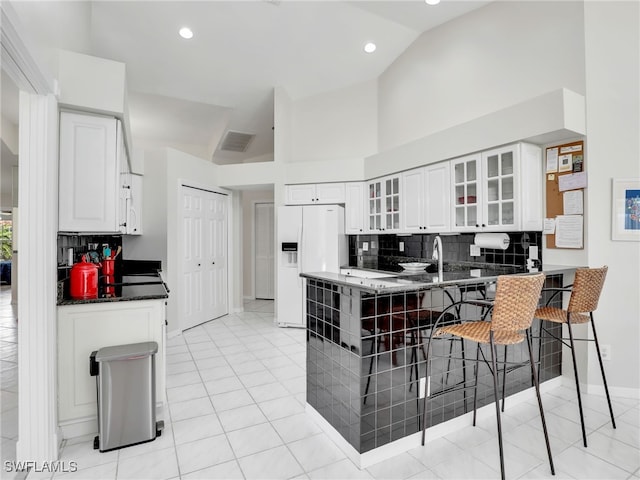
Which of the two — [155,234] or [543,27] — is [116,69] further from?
[543,27]

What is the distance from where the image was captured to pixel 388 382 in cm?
212

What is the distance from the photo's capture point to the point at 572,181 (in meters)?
3.00

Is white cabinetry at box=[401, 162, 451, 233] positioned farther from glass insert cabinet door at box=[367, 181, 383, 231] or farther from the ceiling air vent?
the ceiling air vent

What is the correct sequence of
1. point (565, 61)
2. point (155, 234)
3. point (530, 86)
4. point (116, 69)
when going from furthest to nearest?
point (155, 234) < point (530, 86) < point (565, 61) < point (116, 69)

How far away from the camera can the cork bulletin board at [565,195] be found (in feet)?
9.70

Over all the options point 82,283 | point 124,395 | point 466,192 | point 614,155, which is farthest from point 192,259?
point 614,155

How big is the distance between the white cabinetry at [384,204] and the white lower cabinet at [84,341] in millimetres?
3236

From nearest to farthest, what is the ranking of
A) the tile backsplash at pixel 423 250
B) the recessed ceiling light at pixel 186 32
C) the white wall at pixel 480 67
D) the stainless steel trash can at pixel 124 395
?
the stainless steel trash can at pixel 124 395 → the white wall at pixel 480 67 → the tile backsplash at pixel 423 250 → the recessed ceiling light at pixel 186 32

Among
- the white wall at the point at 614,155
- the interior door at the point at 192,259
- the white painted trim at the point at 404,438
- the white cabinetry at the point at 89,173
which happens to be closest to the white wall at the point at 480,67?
the white wall at the point at 614,155

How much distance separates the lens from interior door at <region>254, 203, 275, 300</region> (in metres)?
7.52

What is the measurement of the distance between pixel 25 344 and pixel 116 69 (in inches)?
76.2

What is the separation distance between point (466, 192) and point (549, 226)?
32.6 inches

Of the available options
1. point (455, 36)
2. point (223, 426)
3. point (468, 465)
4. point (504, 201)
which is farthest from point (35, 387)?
point (455, 36)

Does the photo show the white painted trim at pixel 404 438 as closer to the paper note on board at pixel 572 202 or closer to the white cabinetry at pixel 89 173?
the paper note on board at pixel 572 202
